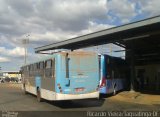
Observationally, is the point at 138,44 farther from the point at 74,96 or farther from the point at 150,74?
the point at 74,96

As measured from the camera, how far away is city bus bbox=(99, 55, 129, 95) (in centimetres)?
2566

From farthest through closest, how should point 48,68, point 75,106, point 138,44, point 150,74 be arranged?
point 150,74
point 138,44
point 48,68
point 75,106

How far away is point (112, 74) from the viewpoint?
1078 inches

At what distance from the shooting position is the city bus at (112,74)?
84.2 ft

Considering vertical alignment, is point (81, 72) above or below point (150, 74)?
below

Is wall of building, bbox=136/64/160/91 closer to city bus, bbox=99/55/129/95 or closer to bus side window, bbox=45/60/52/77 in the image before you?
city bus, bbox=99/55/129/95

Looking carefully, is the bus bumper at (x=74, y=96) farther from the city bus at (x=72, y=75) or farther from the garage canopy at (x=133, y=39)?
the garage canopy at (x=133, y=39)

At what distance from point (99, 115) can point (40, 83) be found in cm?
793

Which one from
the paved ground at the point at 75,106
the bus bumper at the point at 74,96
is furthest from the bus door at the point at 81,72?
the paved ground at the point at 75,106

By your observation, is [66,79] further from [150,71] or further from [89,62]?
[150,71]

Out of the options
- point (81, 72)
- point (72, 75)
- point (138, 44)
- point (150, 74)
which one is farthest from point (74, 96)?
point (150, 74)

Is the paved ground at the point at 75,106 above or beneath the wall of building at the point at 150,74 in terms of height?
beneath

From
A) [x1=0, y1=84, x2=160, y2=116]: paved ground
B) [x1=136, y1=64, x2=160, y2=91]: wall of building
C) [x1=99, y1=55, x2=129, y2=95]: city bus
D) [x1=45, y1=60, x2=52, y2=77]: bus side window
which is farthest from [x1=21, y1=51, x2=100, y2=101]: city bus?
[x1=136, y1=64, x2=160, y2=91]: wall of building

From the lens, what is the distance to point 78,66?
19.1m
